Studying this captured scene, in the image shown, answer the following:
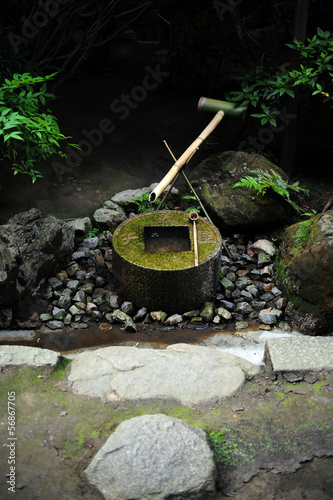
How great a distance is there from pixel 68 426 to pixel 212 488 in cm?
101

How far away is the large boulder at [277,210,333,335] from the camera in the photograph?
4668 millimetres

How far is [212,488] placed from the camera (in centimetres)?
275

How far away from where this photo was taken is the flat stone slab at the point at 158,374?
3.50 metres

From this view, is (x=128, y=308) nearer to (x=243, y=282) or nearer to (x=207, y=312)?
(x=207, y=312)

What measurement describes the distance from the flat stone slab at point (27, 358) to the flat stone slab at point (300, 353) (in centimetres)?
165

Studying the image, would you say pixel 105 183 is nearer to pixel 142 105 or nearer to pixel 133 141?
pixel 133 141

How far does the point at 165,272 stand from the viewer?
15.4ft

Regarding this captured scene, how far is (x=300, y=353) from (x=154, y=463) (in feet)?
5.07

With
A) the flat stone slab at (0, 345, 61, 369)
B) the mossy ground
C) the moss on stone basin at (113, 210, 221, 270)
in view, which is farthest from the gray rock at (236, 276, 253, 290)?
the flat stone slab at (0, 345, 61, 369)

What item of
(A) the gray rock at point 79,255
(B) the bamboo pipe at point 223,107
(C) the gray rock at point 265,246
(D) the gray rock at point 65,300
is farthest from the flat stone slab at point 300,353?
(B) the bamboo pipe at point 223,107

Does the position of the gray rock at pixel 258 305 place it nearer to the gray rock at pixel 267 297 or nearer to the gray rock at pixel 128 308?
the gray rock at pixel 267 297

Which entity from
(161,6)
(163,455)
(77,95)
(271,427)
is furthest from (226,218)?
(161,6)

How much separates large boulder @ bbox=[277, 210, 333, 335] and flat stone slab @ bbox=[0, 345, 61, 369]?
2429 millimetres

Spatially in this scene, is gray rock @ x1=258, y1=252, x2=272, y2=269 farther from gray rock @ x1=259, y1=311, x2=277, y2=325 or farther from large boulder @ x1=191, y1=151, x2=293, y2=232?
gray rock @ x1=259, y1=311, x2=277, y2=325
